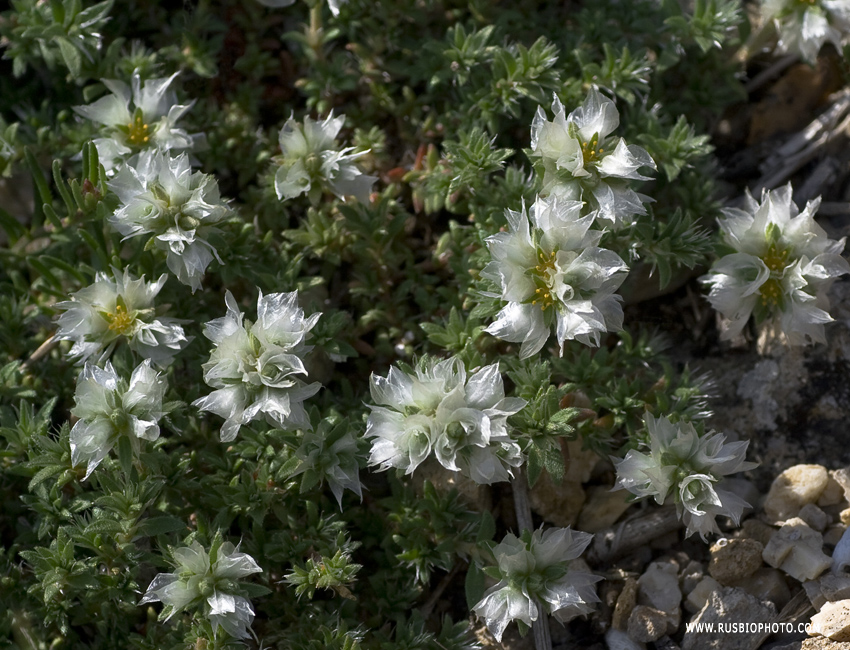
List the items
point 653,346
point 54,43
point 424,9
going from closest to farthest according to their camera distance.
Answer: point 653,346
point 54,43
point 424,9

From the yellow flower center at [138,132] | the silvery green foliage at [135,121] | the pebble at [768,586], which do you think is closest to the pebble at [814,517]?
the pebble at [768,586]

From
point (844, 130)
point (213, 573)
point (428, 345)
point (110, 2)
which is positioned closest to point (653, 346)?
point (428, 345)

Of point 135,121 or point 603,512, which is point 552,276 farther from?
point 135,121

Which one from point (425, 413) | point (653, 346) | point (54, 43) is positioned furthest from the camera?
point (54, 43)

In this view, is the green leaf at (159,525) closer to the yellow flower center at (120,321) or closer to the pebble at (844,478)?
the yellow flower center at (120,321)

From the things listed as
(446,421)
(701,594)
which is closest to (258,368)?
(446,421)

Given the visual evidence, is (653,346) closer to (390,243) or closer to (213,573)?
(390,243)
